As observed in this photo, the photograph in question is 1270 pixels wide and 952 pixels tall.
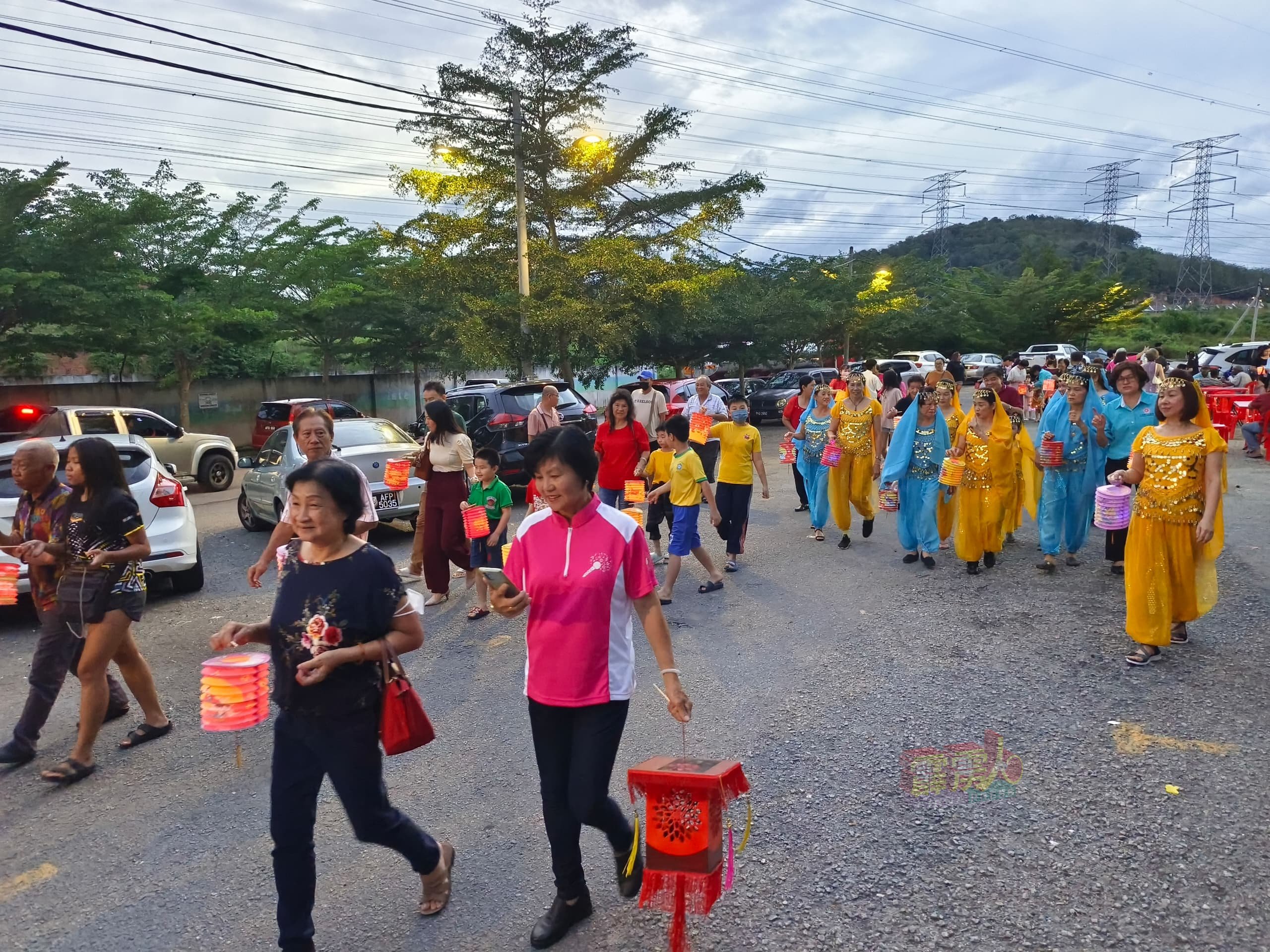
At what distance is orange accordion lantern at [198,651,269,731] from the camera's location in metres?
3.18

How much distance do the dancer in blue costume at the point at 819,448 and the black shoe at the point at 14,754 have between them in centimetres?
705

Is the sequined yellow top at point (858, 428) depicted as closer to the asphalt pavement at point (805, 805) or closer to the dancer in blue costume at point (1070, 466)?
the dancer in blue costume at point (1070, 466)

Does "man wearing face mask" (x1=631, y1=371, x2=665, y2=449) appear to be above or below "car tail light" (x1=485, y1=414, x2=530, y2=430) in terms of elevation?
above

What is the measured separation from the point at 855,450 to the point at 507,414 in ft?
16.8

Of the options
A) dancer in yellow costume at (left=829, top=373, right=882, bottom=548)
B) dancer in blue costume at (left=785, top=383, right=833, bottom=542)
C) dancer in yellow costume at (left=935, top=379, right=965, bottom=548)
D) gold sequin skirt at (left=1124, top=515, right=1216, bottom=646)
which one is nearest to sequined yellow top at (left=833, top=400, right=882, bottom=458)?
dancer in yellow costume at (left=829, top=373, right=882, bottom=548)

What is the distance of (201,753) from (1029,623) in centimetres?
548

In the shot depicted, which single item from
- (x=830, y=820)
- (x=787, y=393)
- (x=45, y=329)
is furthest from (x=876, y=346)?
(x=830, y=820)

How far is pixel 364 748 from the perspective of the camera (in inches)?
115

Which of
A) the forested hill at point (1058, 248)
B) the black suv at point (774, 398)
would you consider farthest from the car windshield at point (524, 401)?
the forested hill at point (1058, 248)

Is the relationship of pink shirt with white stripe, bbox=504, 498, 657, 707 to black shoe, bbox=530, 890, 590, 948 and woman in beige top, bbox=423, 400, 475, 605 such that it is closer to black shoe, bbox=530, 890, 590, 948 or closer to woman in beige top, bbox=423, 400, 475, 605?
black shoe, bbox=530, 890, 590, 948

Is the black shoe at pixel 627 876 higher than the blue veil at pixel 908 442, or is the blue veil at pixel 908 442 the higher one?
the blue veil at pixel 908 442

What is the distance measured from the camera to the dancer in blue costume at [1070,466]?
25.5ft

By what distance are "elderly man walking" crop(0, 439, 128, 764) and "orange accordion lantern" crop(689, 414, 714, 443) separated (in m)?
5.55

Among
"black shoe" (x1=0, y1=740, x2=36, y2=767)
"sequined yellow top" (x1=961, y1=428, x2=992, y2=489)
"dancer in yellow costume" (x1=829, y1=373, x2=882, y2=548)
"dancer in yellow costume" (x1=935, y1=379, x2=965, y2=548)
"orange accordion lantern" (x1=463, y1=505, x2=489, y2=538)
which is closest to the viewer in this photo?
"black shoe" (x1=0, y1=740, x2=36, y2=767)
